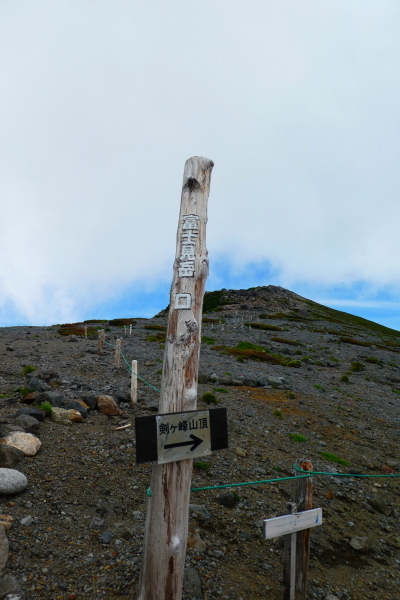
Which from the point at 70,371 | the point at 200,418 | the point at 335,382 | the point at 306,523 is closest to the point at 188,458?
the point at 200,418

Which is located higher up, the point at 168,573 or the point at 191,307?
the point at 191,307

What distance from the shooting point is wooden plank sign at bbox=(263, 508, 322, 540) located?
15.6ft

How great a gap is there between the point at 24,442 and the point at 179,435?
5.46 metres

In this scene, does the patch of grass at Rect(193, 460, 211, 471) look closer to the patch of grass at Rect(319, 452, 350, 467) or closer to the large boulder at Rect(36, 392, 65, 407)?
the patch of grass at Rect(319, 452, 350, 467)

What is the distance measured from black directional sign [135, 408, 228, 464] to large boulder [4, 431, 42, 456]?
17.1 feet

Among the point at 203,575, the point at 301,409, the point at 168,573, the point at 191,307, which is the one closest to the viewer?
the point at 168,573

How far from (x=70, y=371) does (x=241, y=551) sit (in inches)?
495

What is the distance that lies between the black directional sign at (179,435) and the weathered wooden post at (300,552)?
1.56 m

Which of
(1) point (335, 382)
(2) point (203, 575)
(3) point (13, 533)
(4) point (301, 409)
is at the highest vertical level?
(1) point (335, 382)

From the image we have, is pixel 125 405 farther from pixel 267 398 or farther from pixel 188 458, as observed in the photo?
pixel 188 458

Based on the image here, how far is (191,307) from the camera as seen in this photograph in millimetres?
4742

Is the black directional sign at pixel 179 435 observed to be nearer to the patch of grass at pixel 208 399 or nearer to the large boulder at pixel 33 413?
the large boulder at pixel 33 413

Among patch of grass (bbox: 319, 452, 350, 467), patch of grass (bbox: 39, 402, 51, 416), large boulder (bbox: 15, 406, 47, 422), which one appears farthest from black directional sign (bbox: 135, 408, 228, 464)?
patch of grass (bbox: 319, 452, 350, 467)

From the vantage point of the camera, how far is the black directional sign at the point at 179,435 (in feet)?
13.5
